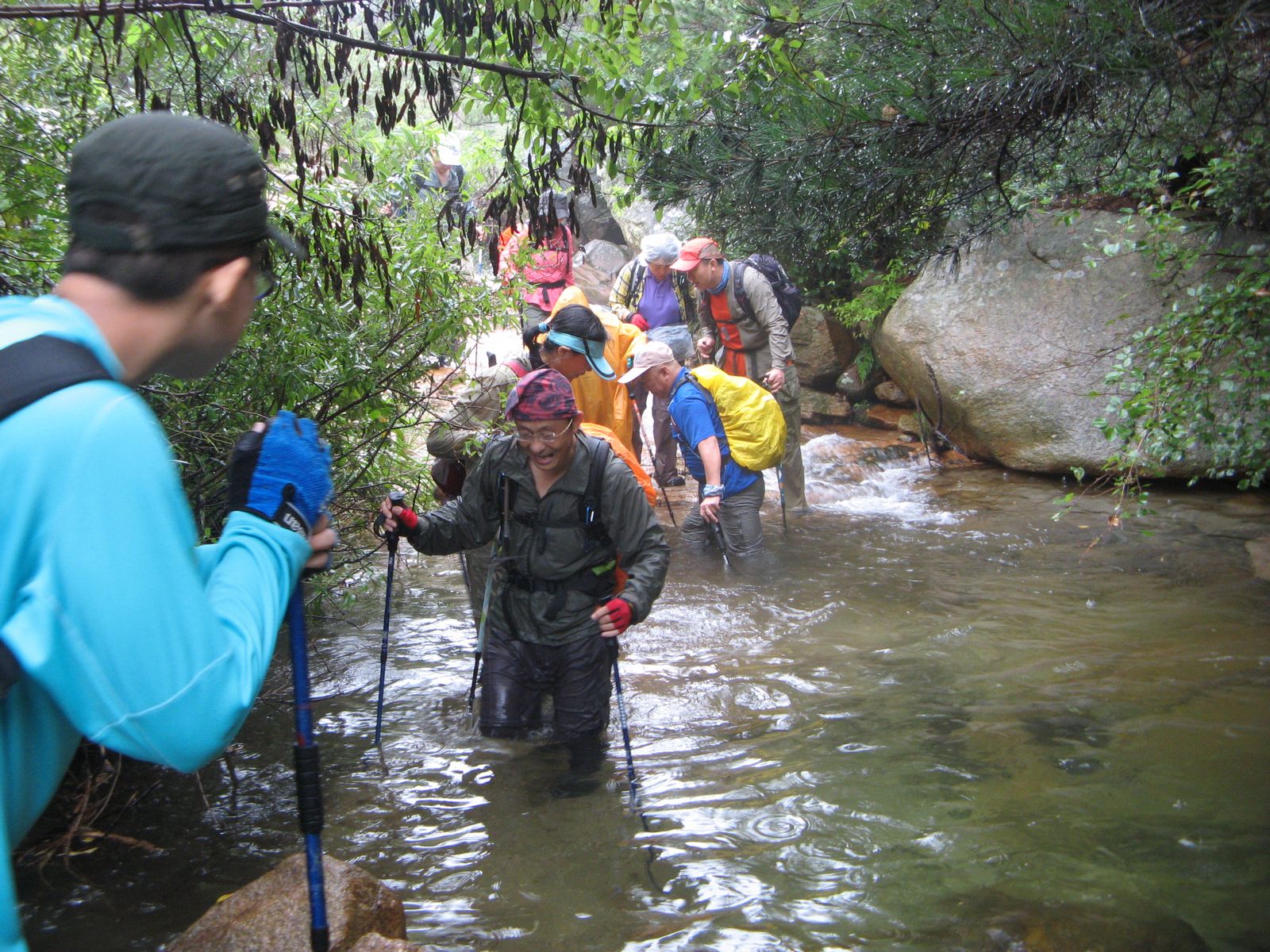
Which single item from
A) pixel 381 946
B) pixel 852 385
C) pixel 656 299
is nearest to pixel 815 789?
pixel 381 946

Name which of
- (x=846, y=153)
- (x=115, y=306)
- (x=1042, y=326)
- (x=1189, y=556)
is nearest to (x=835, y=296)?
(x=1042, y=326)

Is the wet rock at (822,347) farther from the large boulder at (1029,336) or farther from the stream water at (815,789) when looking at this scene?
the stream water at (815,789)

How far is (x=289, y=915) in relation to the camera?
302cm

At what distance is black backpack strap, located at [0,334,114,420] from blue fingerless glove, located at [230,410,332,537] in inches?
18.0

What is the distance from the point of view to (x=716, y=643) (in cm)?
710

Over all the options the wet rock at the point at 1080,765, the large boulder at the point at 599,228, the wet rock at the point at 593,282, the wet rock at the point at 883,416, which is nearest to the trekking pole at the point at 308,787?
the wet rock at the point at 1080,765

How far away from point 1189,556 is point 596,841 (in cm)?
621

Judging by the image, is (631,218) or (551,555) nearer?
(551,555)

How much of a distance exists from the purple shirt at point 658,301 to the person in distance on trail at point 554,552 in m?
5.19

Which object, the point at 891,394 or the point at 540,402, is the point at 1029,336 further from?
the point at 540,402

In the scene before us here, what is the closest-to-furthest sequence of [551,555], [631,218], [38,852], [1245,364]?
[38,852], [551,555], [1245,364], [631,218]

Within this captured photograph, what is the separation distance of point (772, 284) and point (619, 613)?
18.6 ft

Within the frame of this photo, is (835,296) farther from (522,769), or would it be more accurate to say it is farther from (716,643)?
(522,769)

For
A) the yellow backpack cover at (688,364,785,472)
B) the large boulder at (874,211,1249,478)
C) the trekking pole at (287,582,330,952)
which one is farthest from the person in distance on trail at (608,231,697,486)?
the trekking pole at (287,582,330,952)
